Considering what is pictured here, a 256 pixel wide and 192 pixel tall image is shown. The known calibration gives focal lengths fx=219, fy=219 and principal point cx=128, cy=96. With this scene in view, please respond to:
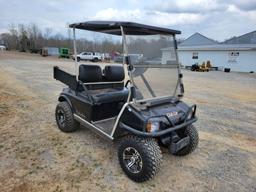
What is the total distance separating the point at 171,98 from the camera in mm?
3311

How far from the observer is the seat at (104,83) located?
371 centimetres

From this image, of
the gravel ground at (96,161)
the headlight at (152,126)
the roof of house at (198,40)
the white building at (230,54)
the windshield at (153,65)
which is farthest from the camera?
the roof of house at (198,40)

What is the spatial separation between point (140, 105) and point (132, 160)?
2.38 ft

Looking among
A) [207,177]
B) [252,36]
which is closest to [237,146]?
[207,177]

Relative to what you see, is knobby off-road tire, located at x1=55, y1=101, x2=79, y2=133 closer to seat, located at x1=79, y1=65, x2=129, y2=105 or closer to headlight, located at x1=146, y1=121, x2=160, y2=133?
seat, located at x1=79, y1=65, x2=129, y2=105

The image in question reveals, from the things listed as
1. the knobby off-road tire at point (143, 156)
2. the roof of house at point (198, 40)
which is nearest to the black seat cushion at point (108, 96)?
the knobby off-road tire at point (143, 156)

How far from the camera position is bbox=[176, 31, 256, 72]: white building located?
21688 millimetres

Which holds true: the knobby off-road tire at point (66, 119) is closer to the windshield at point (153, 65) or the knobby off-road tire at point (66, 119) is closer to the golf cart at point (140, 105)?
the golf cart at point (140, 105)

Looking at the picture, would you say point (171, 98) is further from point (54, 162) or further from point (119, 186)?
point (54, 162)

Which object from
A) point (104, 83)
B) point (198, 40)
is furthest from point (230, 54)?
point (104, 83)

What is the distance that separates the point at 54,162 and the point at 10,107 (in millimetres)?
3321

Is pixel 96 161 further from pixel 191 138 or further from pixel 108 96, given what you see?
pixel 191 138

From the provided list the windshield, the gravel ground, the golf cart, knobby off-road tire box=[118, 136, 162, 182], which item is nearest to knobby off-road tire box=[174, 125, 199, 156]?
the golf cart

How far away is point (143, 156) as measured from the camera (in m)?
2.67
